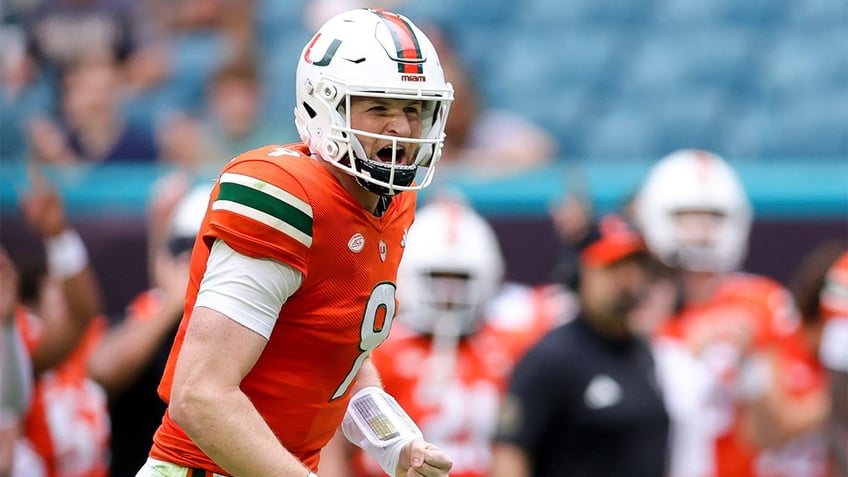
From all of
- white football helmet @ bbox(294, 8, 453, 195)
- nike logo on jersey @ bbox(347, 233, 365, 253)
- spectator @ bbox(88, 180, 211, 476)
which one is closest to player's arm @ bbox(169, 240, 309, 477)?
nike logo on jersey @ bbox(347, 233, 365, 253)

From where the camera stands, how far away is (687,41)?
29.8 feet

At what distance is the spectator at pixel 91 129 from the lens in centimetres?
803

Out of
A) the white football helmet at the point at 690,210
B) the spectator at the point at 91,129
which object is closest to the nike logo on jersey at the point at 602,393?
the white football helmet at the point at 690,210

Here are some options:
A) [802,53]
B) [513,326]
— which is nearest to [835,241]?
[513,326]

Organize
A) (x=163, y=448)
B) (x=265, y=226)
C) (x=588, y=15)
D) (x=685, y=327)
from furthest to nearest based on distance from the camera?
(x=588, y=15) < (x=685, y=327) < (x=163, y=448) < (x=265, y=226)

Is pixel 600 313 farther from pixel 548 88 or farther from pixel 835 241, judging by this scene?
pixel 548 88

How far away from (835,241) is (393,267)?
3.83 m

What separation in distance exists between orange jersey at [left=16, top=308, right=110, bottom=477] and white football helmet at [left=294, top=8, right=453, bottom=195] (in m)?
2.62

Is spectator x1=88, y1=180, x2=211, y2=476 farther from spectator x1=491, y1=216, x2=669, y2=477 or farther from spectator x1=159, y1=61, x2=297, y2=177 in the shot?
spectator x1=159, y1=61, x2=297, y2=177

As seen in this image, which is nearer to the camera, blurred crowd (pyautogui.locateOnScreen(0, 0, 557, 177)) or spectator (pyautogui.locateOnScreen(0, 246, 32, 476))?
spectator (pyautogui.locateOnScreen(0, 246, 32, 476))

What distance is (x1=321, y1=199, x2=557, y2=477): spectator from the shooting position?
553 cm

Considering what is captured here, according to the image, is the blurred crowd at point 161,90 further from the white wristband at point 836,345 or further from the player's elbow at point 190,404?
the player's elbow at point 190,404

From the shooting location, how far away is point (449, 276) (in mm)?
5793

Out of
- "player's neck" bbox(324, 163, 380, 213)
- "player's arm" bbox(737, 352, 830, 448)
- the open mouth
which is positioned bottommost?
"player's arm" bbox(737, 352, 830, 448)
